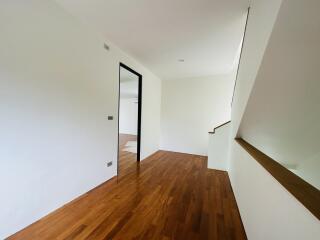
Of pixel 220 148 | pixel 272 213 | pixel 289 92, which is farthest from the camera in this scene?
pixel 220 148

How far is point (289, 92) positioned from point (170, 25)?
161cm

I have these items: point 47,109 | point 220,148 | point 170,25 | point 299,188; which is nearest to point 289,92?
point 299,188

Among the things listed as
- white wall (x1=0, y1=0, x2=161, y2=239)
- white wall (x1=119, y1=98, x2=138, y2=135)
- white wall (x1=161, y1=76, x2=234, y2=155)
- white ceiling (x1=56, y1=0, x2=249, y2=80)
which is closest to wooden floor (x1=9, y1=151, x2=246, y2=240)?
white wall (x1=0, y1=0, x2=161, y2=239)

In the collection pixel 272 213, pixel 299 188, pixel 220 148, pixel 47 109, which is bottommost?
pixel 220 148

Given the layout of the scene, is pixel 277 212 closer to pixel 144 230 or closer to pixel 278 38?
pixel 278 38

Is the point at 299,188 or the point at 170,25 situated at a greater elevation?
the point at 170,25

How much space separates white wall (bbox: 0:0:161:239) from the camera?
54.9 inches

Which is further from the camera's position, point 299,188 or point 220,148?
point 220,148

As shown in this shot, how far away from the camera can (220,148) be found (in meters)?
3.46

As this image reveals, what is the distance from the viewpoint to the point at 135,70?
11.2 ft

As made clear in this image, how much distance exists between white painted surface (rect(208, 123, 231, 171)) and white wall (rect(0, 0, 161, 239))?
7.78 feet

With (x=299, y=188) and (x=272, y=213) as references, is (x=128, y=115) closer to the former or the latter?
(x=272, y=213)

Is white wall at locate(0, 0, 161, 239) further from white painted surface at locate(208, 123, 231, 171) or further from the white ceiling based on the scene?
white painted surface at locate(208, 123, 231, 171)

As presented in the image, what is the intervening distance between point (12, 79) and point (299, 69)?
2517 mm
